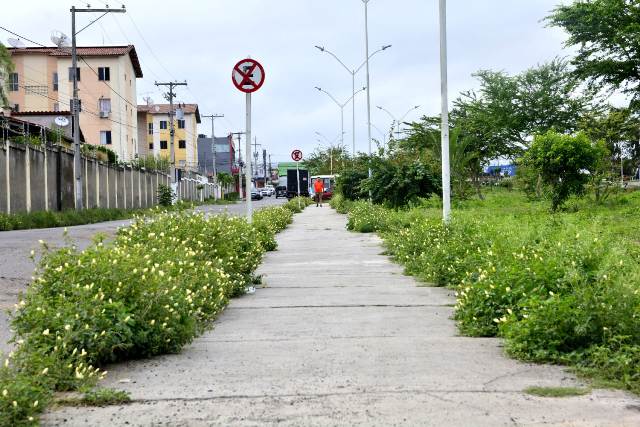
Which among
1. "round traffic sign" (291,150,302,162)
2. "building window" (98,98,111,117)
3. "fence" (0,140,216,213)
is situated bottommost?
"fence" (0,140,216,213)

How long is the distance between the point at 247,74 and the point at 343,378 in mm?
7768

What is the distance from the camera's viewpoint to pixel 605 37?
82.3 ft

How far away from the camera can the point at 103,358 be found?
579cm

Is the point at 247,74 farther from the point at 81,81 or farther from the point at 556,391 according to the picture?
the point at 81,81

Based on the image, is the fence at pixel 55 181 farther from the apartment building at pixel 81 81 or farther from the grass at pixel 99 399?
the grass at pixel 99 399

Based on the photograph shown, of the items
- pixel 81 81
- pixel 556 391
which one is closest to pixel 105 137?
pixel 81 81

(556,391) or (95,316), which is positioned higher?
(95,316)

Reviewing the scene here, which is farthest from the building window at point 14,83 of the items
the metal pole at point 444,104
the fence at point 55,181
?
the metal pole at point 444,104

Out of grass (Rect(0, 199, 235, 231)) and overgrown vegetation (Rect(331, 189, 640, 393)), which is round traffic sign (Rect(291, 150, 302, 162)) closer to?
grass (Rect(0, 199, 235, 231))

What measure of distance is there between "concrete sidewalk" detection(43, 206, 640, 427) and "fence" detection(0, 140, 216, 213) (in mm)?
23563

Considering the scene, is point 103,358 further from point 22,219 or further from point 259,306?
point 22,219

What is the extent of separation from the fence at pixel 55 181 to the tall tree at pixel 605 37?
20446 millimetres

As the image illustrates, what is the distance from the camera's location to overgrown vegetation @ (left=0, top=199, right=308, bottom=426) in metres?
4.73

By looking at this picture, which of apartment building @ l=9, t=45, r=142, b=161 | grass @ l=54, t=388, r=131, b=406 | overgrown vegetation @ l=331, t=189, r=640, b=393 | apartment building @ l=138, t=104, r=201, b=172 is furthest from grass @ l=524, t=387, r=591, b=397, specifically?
apartment building @ l=138, t=104, r=201, b=172
